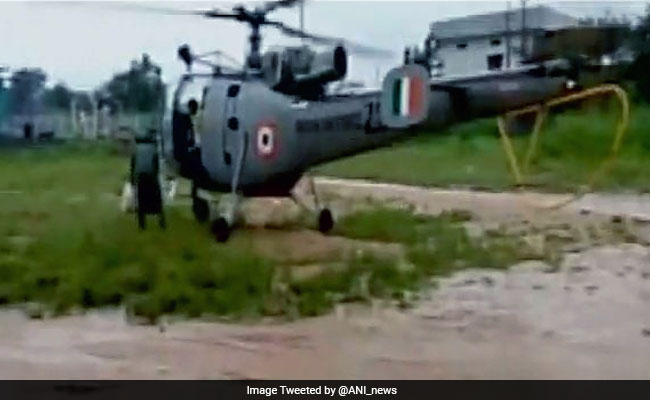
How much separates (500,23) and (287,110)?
1771cm

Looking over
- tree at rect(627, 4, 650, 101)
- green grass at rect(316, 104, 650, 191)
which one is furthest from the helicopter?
tree at rect(627, 4, 650, 101)

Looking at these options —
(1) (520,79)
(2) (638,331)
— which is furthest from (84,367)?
(1) (520,79)

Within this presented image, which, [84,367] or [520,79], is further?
[520,79]

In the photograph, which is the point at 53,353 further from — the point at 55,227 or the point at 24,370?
the point at 55,227

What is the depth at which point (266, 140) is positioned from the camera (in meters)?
8.38

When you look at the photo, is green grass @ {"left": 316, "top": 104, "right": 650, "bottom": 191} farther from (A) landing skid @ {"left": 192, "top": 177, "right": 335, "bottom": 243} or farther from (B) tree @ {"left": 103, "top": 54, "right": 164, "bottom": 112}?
(A) landing skid @ {"left": 192, "top": 177, "right": 335, "bottom": 243}

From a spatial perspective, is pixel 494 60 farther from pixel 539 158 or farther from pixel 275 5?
pixel 275 5

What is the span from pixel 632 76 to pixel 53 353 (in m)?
17.9

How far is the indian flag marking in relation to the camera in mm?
8109

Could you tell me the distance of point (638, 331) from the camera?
16.5ft

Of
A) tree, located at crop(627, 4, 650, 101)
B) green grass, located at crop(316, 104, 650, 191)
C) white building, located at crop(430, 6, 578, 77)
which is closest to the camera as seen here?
green grass, located at crop(316, 104, 650, 191)

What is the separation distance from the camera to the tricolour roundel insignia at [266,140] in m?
8.35
